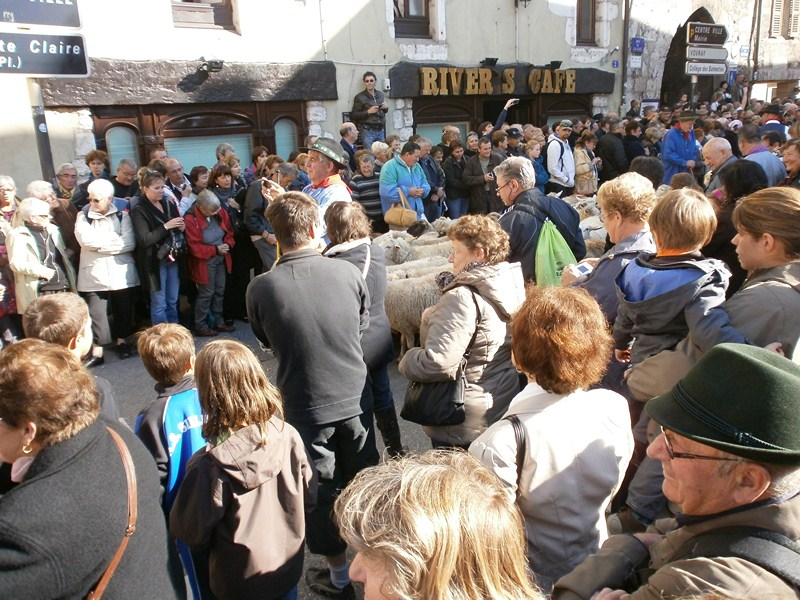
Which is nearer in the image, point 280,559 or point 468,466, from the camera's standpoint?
point 468,466

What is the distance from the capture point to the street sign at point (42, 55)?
446cm

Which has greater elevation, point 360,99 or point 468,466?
point 360,99

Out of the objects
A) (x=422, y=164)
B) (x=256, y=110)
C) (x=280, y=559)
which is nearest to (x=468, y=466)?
Answer: (x=280, y=559)

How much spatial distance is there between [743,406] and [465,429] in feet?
5.57

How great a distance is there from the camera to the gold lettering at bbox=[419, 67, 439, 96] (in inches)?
469

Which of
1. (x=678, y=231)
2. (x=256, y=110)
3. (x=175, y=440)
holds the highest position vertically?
(x=256, y=110)

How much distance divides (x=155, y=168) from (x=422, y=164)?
353 centimetres

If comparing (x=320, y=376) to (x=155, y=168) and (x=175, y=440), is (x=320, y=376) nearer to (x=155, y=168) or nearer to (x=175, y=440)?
(x=175, y=440)

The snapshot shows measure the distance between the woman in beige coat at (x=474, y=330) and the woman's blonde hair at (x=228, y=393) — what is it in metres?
0.90

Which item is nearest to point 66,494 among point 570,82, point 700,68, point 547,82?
point 700,68

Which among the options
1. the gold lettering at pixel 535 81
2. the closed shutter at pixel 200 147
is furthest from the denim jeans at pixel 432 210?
the gold lettering at pixel 535 81

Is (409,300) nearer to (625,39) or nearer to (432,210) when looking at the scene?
(432,210)

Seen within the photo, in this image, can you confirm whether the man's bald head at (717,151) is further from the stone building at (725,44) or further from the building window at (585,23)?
the stone building at (725,44)

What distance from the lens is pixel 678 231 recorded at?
2.72m
